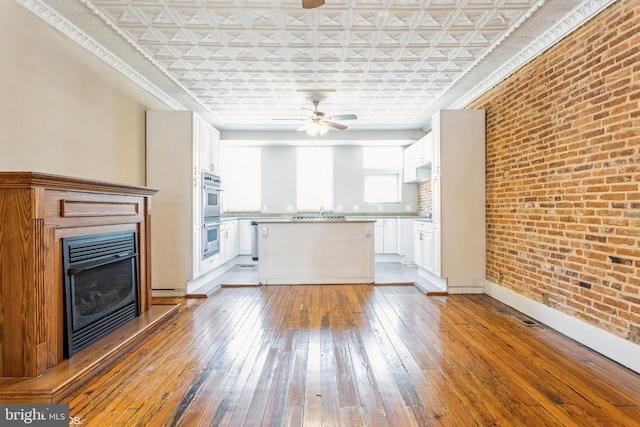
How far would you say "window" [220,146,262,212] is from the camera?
723 cm

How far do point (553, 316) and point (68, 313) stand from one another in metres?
4.03

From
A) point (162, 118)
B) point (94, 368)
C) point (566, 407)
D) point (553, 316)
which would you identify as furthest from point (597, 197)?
point (162, 118)

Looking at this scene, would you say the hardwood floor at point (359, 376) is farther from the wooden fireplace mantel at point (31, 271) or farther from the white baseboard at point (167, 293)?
the white baseboard at point (167, 293)

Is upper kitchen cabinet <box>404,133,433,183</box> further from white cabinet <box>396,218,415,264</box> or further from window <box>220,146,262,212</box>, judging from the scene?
window <box>220,146,262,212</box>

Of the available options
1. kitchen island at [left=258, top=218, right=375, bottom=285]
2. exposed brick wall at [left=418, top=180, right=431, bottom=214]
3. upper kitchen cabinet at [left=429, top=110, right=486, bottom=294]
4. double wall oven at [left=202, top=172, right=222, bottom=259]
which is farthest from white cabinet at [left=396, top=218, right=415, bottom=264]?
double wall oven at [left=202, top=172, right=222, bottom=259]

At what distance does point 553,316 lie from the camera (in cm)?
289

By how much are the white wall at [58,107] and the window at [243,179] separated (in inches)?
132

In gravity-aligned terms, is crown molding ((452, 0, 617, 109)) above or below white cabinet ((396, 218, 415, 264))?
above

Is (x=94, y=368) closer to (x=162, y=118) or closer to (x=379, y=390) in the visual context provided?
(x=379, y=390)

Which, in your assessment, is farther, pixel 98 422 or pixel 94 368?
pixel 94 368

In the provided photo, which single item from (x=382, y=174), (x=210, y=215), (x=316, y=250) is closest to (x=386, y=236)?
(x=382, y=174)

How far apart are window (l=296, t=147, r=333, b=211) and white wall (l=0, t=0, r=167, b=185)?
12.7 ft

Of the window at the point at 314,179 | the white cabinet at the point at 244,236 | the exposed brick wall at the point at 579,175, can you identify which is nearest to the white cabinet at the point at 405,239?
the window at the point at 314,179

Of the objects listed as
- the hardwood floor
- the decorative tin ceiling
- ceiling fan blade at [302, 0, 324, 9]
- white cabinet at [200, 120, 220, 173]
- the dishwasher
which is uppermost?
the decorative tin ceiling
